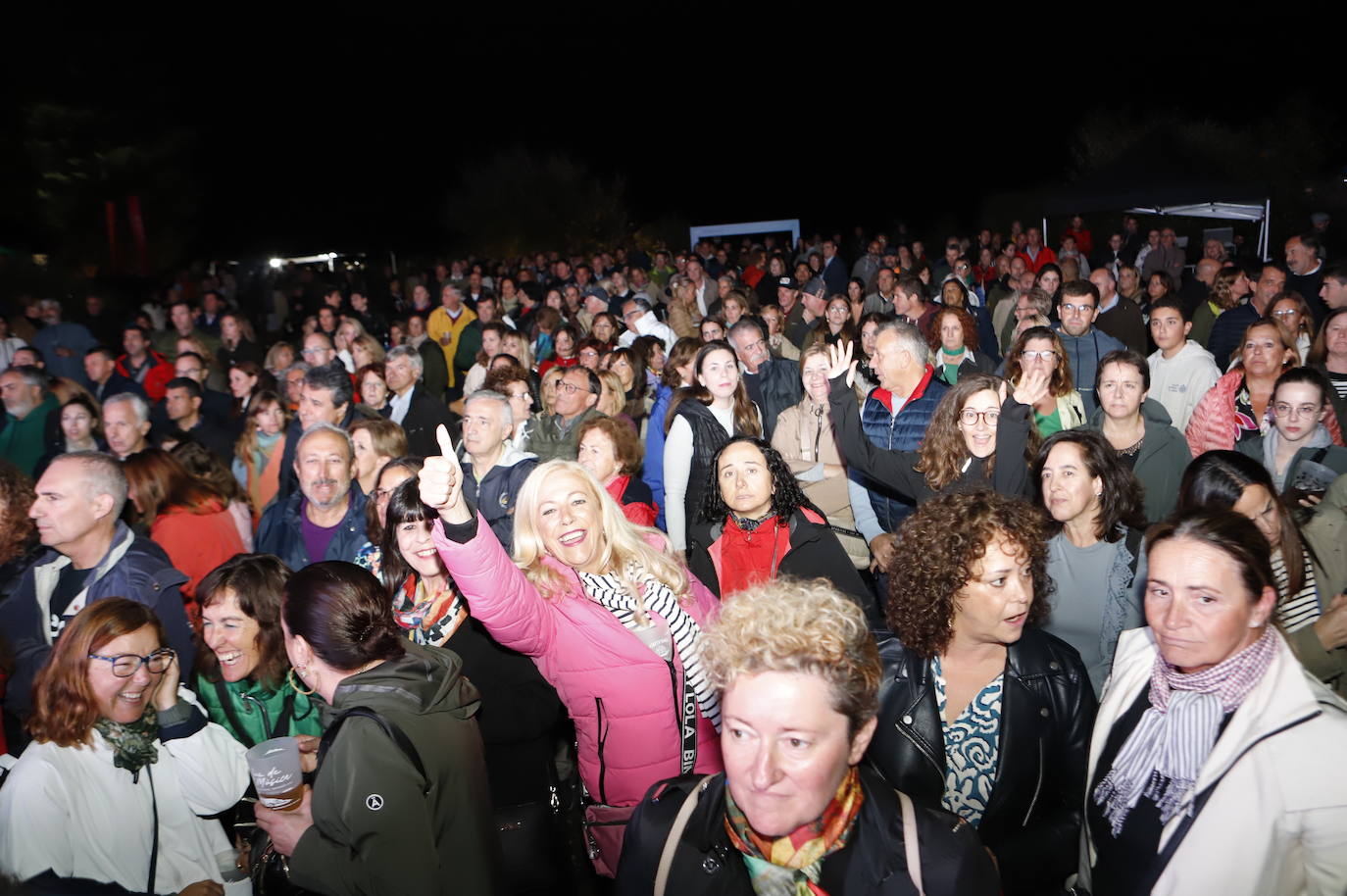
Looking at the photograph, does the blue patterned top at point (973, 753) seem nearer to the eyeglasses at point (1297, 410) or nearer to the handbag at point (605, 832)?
the handbag at point (605, 832)

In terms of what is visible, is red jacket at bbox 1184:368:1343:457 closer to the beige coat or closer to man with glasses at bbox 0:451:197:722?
the beige coat

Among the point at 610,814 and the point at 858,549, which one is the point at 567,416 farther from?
the point at 610,814

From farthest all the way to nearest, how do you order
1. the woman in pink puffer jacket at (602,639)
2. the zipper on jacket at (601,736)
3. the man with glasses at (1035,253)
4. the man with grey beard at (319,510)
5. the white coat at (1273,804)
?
1. the man with glasses at (1035,253)
2. the man with grey beard at (319,510)
3. the zipper on jacket at (601,736)
4. the woman in pink puffer jacket at (602,639)
5. the white coat at (1273,804)

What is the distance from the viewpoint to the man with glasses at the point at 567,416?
570cm

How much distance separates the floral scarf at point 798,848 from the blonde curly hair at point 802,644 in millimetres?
162

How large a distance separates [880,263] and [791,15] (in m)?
31.4

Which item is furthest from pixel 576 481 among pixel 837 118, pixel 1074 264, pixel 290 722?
pixel 837 118

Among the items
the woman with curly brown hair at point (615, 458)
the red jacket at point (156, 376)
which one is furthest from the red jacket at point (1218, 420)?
the red jacket at point (156, 376)

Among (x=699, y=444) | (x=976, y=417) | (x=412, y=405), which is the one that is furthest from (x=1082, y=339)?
(x=412, y=405)

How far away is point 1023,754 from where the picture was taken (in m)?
2.56

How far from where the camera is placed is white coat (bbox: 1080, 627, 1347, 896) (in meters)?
2.04

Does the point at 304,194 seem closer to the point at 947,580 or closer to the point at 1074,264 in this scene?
the point at 1074,264

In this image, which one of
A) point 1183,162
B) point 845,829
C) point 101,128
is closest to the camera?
point 845,829

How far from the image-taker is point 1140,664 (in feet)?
8.37
